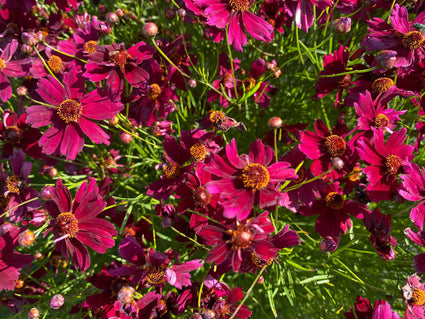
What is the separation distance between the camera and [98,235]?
1011mm

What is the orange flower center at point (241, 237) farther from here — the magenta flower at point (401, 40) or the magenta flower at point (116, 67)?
the magenta flower at point (401, 40)

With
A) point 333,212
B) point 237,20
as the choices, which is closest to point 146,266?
point 333,212

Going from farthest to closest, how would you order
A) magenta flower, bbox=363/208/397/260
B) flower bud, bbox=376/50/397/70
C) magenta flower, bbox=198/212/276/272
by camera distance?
flower bud, bbox=376/50/397/70, magenta flower, bbox=363/208/397/260, magenta flower, bbox=198/212/276/272

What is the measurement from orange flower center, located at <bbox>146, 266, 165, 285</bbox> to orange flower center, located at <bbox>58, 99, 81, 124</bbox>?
0.57m

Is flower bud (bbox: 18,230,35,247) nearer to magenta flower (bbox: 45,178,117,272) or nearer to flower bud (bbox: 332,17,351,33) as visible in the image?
magenta flower (bbox: 45,178,117,272)

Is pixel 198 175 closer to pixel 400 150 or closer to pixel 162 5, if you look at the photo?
pixel 400 150

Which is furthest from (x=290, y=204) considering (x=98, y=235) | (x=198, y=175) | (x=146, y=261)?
(x=98, y=235)

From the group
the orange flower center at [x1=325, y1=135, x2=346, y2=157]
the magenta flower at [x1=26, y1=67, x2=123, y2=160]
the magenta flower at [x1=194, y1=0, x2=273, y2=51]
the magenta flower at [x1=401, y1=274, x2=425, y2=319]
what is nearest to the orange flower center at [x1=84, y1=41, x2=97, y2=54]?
the magenta flower at [x1=26, y1=67, x2=123, y2=160]

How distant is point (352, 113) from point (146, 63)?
3.25ft

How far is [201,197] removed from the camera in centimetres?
95

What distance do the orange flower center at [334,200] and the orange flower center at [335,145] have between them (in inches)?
7.0

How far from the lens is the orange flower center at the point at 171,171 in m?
1.10

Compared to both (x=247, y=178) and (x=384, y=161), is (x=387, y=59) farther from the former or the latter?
(x=247, y=178)

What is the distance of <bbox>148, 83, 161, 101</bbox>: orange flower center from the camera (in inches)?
49.2
